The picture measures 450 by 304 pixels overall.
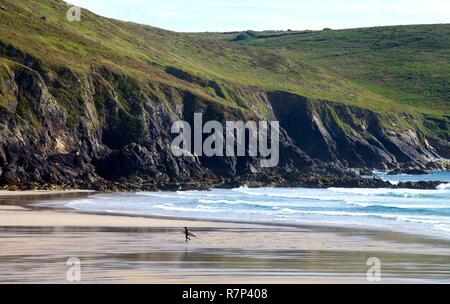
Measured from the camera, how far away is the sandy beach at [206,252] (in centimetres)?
2786

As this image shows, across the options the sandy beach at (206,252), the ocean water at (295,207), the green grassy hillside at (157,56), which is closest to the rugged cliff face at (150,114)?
the green grassy hillside at (157,56)

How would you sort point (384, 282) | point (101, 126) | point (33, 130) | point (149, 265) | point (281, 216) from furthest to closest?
point (101, 126), point (33, 130), point (281, 216), point (149, 265), point (384, 282)

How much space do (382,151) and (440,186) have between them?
46226 millimetres

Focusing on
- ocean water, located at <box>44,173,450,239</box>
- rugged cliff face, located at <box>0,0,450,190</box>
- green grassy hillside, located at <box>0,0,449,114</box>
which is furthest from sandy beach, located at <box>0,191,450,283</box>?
green grassy hillside, located at <box>0,0,449,114</box>

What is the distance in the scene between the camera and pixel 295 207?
66.7 metres

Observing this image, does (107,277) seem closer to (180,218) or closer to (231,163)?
(180,218)

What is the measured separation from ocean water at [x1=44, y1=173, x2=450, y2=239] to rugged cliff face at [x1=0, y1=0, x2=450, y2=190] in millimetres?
9887

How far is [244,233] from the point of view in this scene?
43750mm

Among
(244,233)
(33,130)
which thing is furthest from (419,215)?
(33,130)
